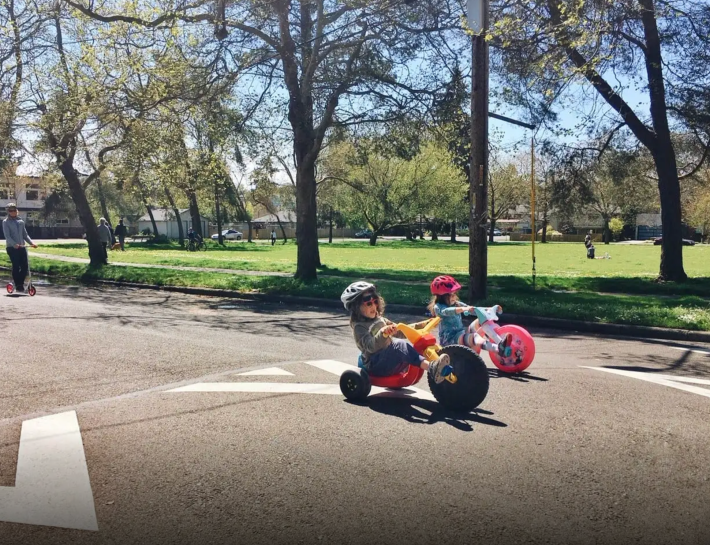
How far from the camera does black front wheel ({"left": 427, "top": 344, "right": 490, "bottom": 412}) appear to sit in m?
5.24

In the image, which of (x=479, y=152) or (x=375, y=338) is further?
(x=479, y=152)

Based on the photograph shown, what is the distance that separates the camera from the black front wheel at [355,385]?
5629 millimetres

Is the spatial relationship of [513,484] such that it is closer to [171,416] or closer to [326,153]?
[171,416]

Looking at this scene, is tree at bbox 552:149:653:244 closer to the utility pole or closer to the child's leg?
the utility pole

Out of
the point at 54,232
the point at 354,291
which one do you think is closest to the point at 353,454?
the point at 354,291

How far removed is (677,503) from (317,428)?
8.20 ft

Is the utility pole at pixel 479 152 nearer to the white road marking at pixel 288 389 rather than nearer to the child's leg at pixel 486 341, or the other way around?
the child's leg at pixel 486 341

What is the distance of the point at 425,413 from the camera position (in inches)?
210

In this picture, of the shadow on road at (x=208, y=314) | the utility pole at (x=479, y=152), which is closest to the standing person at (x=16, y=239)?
the shadow on road at (x=208, y=314)

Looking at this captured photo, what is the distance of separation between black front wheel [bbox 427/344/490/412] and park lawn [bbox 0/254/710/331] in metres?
6.45

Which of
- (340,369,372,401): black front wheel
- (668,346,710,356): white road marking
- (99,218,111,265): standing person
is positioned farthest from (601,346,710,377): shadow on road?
(99,218,111,265): standing person

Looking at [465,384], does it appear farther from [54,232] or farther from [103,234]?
[54,232]

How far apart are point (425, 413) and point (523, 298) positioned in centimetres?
904

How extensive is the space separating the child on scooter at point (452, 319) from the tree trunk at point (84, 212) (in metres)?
18.9
